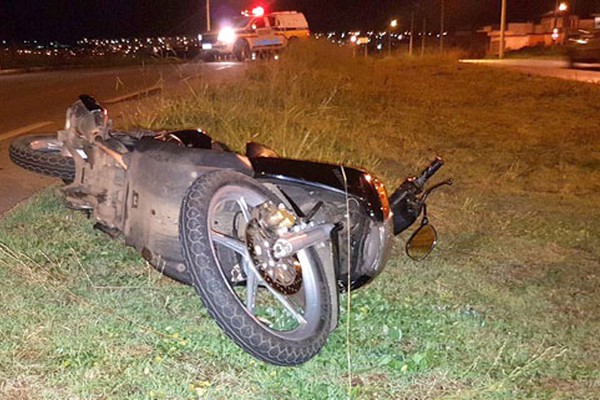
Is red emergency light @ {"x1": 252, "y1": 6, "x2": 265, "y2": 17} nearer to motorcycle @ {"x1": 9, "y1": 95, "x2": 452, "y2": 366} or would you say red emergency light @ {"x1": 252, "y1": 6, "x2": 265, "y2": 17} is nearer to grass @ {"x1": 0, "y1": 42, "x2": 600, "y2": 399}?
grass @ {"x1": 0, "y1": 42, "x2": 600, "y2": 399}

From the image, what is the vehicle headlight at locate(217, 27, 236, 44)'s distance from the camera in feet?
101

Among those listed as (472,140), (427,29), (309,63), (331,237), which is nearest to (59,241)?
(331,237)

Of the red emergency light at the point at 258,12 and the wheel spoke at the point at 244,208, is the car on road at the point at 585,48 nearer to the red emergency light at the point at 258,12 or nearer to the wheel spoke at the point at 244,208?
the red emergency light at the point at 258,12

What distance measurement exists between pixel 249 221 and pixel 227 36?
28.6 metres

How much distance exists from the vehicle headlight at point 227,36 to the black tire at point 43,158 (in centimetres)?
2574

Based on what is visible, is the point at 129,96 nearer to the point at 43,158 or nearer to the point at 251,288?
the point at 43,158

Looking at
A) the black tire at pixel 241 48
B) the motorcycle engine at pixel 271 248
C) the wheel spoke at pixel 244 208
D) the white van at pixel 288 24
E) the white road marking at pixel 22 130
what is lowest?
the white road marking at pixel 22 130

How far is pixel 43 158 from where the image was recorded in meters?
5.58

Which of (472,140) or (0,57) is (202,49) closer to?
(0,57)

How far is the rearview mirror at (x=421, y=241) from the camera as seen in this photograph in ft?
14.7

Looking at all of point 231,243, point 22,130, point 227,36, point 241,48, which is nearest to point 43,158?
point 231,243

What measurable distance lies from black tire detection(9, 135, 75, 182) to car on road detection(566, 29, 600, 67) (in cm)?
2365

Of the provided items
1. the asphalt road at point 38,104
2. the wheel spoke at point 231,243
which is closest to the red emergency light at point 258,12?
the asphalt road at point 38,104

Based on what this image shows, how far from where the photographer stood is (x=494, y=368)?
3521mm
